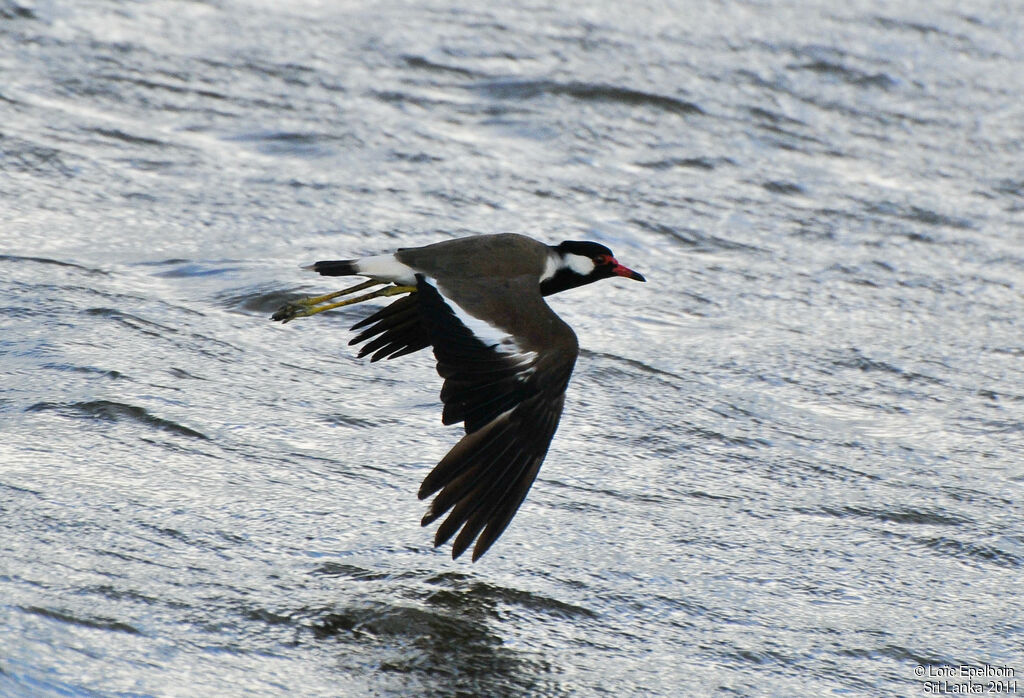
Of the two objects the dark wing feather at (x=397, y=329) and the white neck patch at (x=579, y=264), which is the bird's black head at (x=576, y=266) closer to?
the white neck patch at (x=579, y=264)

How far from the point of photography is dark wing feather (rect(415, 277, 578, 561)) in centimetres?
350

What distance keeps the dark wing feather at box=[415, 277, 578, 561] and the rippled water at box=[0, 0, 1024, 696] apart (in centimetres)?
23

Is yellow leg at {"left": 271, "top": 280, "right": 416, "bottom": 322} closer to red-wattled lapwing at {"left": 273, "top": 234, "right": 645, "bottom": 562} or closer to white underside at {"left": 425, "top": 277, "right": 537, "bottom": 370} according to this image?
red-wattled lapwing at {"left": 273, "top": 234, "right": 645, "bottom": 562}

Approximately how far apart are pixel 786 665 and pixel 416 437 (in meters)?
1.42

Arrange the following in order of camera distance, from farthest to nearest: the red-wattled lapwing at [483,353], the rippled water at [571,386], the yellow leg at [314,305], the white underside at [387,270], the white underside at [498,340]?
the yellow leg at [314,305] < the white underside at [387,270] < the white underside at [498,340] < the red-wattled lapwing at [483,353] < the rippled water at [571,386]

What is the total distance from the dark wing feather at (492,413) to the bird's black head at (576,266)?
2.47 feet

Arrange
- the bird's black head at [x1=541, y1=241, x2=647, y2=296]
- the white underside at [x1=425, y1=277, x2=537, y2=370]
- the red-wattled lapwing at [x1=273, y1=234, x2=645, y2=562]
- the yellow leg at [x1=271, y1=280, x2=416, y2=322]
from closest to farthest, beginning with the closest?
the red-wattled lapwing at [x1=273, y1=234, x2=645, y2=562], the white underside at [x1=425, y1=277, x2=537, y2=370], the bird's black head at [x1=541, y1=241, x2=647, y2=296], the yellow leg at [x1=271, y1=280, x2=416, y2=322]

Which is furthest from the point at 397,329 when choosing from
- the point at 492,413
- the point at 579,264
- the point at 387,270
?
the point at 492,413

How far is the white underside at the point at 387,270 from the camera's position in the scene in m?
4.32

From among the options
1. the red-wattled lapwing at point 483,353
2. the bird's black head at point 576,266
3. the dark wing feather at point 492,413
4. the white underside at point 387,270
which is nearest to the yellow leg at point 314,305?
the red-wattled lapwing at point 483,353

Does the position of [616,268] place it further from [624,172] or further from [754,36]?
[754,36]

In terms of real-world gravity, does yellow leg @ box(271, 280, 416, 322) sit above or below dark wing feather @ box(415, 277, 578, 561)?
below

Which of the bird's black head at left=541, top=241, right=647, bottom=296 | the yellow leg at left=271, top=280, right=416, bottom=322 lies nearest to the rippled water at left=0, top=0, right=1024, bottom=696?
the yellow leg at left=271, top=280, right=416, bottom=322

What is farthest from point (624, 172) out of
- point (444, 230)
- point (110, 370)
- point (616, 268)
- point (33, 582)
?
point (33, 582)
